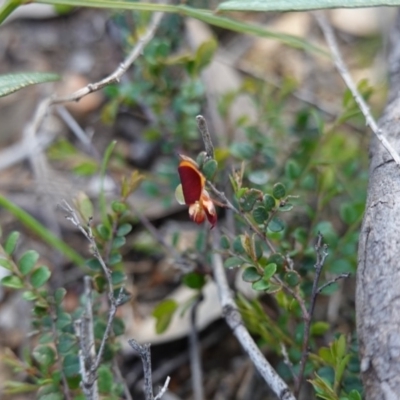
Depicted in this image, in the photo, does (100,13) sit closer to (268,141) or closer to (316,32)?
(316,32)

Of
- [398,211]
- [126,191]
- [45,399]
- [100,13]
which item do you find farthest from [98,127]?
[398,211]

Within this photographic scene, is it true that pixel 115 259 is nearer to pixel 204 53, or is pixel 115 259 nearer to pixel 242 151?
pixel 242 151

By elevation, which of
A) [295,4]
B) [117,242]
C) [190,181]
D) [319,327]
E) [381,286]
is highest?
[295,4]

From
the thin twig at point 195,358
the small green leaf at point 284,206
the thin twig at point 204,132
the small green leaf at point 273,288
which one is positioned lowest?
the thin twig at point 195,358

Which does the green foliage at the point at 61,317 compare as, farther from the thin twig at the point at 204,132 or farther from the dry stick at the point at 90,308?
the thin twig at the point at 204,132

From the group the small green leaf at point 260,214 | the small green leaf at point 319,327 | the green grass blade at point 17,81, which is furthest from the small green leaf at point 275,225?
the green grass blade at point 17,81

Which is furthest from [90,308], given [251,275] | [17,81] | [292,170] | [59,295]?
[292,170]
